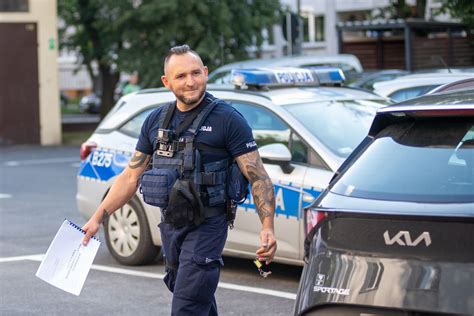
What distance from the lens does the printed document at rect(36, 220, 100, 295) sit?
5309 mm

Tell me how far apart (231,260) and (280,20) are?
Result: 17.0m

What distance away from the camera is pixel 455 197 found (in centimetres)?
409

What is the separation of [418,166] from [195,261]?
1387 millimetres

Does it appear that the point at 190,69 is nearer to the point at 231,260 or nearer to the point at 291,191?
the point at 291,191

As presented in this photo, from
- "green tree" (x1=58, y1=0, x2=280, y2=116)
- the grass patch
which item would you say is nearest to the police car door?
"green tree" (x1=58, y1=0, x2=280, y2=116)

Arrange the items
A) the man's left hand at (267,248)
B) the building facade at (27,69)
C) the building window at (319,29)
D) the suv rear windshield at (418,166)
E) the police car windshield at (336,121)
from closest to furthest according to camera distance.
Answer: the suv rear windshield at (418,166) → the man's left hand at (267,248) → the police car windshield at (336,121) → the building facade at (27,69) → the building window at (319,29)

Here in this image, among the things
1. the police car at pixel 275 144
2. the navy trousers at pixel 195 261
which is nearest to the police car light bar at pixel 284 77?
the police car at pixel 275 144

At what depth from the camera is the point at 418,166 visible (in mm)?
4281

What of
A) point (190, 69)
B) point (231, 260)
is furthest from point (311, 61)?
point (190, 69)

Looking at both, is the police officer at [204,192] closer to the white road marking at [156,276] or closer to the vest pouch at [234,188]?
the vest pouch at [234,188]

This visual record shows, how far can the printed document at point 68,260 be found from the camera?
5.31 meters

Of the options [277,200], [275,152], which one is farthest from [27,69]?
[275,152]

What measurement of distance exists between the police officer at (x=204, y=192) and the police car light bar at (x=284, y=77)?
11.0ft

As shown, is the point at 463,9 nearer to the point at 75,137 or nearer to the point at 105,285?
the point at 105,285
